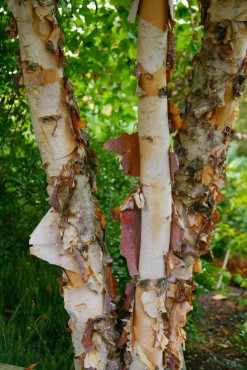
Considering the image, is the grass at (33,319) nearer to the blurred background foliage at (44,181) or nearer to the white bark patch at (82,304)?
the blurred background foliage at (44,181)

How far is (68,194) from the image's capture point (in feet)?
6.20

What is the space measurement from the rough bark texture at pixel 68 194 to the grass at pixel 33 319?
1.09 feet

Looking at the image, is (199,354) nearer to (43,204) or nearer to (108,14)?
(43,204)

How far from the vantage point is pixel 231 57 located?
1.91 metres

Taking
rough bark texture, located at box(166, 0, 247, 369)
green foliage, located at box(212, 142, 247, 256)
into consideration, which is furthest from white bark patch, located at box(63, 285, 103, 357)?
green foliage, located at box(212, 142, 247, 256)

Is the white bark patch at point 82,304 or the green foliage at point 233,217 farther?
the green foliage at point 233,217

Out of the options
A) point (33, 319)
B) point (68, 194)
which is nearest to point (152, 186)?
point (68, 194)

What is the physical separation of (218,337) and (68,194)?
219cm

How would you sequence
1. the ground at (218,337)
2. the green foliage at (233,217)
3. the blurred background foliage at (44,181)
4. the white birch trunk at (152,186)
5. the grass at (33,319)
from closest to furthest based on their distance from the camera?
the white birch trunk at (152,186) → the grass at (33,319) → the blurred background foliage at (44,181) → the ground at (218,337) → the green foliage at (233,217)

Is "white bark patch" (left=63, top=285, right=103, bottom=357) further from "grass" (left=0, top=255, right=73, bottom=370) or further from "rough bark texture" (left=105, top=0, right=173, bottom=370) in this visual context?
"grass" (left=0, top=255, right=73, bottom=370)

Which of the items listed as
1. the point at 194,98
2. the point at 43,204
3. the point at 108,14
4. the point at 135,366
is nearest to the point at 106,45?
the point at 108,14

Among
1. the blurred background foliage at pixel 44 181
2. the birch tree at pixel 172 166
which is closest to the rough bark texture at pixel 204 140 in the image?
the birch tree at pixel 172 166

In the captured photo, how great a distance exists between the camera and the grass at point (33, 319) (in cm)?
230

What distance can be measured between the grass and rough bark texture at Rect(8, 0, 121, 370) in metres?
0.33
